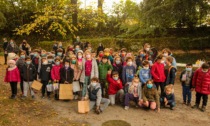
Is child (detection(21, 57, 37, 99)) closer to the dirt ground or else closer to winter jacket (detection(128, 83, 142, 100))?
the dirt ground

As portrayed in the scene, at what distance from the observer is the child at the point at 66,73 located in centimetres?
805

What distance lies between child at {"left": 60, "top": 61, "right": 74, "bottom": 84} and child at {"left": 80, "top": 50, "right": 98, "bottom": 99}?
41cm

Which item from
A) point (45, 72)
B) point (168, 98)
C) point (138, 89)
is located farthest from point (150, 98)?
point (45, 72)

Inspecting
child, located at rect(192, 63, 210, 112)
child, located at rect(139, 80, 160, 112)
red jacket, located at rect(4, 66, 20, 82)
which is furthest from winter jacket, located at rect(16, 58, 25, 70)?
child, located at rect(192, 63, 210, 112)

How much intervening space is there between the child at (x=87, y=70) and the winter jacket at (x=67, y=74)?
0.41 metres

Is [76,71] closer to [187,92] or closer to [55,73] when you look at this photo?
[55,73]

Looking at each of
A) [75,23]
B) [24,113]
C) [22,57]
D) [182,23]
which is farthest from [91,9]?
[24,113]

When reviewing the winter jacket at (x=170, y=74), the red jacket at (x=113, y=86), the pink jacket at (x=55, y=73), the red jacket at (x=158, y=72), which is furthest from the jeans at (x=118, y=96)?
the pink jacket at (x=55, y=73)

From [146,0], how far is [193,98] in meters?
8.32

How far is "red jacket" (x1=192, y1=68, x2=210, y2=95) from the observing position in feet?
24.3

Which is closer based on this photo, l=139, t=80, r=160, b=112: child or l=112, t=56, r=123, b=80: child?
l=139, t=80, r=160, b=112: child

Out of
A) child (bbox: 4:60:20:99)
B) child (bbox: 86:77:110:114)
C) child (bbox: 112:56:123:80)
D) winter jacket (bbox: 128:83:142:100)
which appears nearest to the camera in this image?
child (bbox: 86:77:110:114)

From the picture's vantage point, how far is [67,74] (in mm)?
8070

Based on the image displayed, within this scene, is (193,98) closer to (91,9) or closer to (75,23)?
(91,9)
